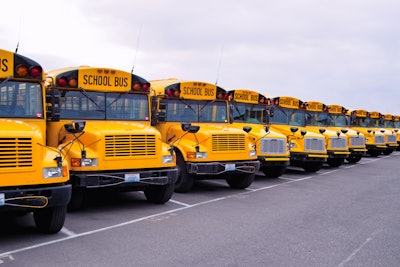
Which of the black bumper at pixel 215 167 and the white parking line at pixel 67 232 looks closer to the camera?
the white parking line at pixel 67 232

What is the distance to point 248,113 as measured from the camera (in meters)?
13.0

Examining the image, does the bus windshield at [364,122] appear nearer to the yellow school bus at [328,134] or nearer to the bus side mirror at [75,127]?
the yellow school bus at [328,134]

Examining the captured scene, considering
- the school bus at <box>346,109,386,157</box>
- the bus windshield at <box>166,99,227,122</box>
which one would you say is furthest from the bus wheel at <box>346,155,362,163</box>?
the bus windshield at <box>166,99,227,122</box>

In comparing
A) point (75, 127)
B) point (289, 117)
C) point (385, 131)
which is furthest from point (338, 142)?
point (75, 127)

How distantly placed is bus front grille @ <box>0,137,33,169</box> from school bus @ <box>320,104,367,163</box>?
13155mm

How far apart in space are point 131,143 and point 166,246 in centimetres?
231

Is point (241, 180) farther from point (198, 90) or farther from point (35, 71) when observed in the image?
point (35, 71)

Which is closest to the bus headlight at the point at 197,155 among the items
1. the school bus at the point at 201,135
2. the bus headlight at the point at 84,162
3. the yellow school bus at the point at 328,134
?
the school bus at the point at 201,135

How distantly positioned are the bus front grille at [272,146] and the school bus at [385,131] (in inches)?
477

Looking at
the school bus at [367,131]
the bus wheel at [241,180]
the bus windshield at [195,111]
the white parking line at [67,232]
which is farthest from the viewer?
the school bus at [367,131]

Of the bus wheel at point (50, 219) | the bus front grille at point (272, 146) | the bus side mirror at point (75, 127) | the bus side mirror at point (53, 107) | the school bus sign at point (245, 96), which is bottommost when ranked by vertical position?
the bus wheel at point (50, 219)

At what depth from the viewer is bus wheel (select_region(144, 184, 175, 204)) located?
793cm

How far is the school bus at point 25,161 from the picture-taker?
5223mm

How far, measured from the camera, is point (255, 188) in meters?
10.5
